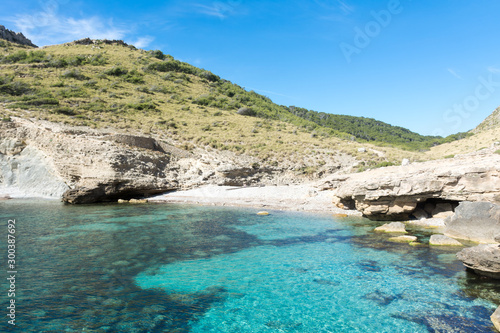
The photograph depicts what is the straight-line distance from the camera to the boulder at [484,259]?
7.63m

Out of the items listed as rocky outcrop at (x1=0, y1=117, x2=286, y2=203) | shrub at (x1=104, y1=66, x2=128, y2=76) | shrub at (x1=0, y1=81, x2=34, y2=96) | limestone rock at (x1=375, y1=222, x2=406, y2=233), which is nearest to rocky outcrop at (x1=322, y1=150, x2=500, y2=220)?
limestone rock at (x1=375, y1=222, x2=406, y2=233)

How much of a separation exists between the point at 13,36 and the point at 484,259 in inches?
3823

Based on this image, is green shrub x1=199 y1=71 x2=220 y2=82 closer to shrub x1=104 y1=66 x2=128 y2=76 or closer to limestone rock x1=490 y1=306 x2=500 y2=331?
shrub x1=104 y1=66 x2=128 y2=76

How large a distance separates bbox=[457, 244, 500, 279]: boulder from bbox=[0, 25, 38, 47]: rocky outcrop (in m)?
91.8

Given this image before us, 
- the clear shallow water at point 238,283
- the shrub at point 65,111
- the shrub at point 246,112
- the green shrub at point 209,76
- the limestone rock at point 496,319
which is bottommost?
the clear shallow water at point 238,283

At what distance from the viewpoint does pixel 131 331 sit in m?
5.64

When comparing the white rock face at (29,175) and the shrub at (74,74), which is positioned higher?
the shrub at (74,74)

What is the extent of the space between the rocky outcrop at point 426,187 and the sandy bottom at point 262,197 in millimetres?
3658

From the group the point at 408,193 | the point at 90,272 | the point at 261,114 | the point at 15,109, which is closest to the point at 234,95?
the point at 261,114

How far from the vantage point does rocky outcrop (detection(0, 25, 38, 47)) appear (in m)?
67.0

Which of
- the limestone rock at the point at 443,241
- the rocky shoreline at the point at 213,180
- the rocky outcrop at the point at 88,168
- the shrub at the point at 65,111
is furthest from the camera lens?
the shrub at the point at 65,111

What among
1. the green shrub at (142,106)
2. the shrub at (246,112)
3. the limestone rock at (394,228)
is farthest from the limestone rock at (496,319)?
the shrub at (246,112)

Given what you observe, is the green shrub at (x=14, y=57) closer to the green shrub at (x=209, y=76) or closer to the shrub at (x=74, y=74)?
the shrub at (x=74, y=74)

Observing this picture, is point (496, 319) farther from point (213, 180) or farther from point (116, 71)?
point (116, 71)
